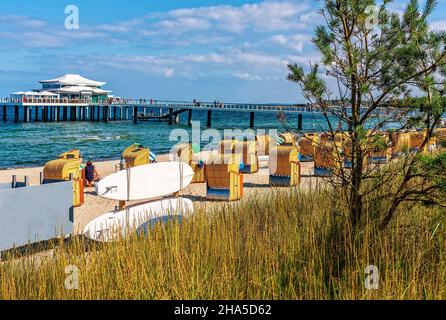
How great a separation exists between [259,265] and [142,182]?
5.47 meters

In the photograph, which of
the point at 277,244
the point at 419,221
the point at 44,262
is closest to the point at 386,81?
the point at 419,221

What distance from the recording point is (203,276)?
151 inches

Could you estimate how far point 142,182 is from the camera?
9.02 metres

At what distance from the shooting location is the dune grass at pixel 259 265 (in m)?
3.53

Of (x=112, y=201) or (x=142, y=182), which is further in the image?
(x=112, y=201)

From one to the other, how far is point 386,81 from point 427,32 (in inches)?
19.5

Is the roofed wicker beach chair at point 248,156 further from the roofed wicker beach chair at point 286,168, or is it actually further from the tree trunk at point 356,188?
the tree trunk at point 356,188

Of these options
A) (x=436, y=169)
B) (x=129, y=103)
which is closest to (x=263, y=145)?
(x=436, y=169)

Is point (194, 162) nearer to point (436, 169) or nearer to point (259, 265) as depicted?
point (259, 265)

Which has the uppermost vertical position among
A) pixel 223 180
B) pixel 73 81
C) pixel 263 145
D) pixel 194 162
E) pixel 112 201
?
pixel 73 81

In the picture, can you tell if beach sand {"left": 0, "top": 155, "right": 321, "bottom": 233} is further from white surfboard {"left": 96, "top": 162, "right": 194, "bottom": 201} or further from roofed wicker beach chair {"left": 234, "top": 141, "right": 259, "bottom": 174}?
white surfboard {"left": 96, "top": 162, "right": 194, "bottom": 201}

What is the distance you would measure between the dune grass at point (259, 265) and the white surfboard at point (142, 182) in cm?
414

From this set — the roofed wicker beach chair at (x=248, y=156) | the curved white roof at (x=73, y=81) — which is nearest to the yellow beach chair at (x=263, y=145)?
the roofed wicker beach chair at (x=248, y=156)
